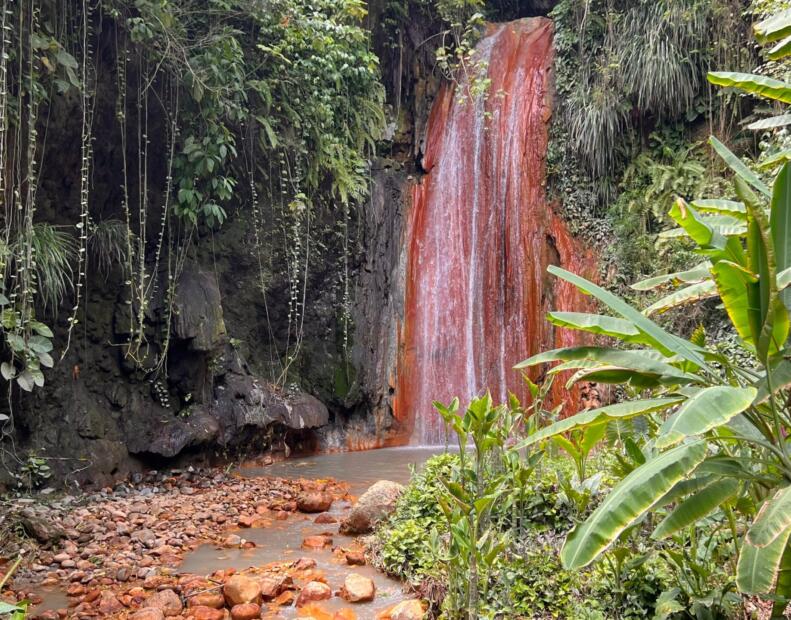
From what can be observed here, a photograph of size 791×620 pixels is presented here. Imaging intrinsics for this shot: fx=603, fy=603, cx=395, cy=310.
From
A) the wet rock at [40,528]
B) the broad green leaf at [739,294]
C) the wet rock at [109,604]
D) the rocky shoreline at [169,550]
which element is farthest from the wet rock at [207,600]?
the broad green leaf at [739,294]

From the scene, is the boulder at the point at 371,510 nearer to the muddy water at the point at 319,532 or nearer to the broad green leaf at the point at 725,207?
the muddy water at the point at 319,532

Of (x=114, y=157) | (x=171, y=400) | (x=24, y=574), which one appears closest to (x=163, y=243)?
(x=114, y=157)

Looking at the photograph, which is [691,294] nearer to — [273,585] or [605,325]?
[605,325]

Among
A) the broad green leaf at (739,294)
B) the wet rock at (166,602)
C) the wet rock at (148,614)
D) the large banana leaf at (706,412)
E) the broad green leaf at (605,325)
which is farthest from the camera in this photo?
the wet rock at (166,602)

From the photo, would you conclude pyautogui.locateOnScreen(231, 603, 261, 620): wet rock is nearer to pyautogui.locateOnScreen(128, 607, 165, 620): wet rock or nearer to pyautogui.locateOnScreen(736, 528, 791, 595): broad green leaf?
pyautogui.locateOnScreen(128, 607, 165, 620): wet rock

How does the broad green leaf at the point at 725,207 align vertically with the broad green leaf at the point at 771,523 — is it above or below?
above

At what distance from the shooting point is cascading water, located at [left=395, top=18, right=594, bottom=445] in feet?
33.4

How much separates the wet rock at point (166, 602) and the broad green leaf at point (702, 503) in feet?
9.62

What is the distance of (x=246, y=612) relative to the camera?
11.9 ft

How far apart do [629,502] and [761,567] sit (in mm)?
448

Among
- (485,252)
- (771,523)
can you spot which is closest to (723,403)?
(771,523)

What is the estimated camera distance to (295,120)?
8203 millimetres

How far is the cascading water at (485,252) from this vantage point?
1018cm

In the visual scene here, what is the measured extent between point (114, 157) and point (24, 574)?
515 centimetres
